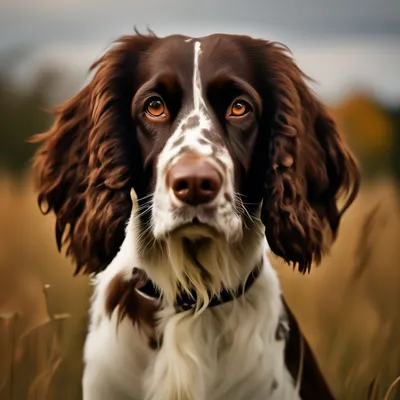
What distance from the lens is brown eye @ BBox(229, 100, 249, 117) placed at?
60.2 inches

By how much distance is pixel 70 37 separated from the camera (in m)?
1.79

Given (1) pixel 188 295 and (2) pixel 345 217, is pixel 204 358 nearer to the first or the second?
(1) pixel 188 295

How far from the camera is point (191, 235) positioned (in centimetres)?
149

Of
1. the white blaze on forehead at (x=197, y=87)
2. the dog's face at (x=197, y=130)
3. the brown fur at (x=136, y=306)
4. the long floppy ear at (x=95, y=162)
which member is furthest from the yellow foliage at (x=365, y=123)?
the brown fur at (x=136, y=306)

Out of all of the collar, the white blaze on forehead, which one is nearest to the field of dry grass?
the collar

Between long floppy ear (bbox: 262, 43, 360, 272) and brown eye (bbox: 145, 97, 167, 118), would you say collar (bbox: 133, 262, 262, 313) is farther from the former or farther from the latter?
brown eye (bbox: 145, 97, 167, 118)

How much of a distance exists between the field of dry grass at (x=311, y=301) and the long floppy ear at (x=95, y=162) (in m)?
0.11

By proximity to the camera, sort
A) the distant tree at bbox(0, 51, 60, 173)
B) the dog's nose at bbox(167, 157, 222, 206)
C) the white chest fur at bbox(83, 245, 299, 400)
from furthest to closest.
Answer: the distant tree at bbox(0, 51, 60, 173), the white chest fur at bbox(83, 245, 299, 400), the dog's nose at bbox(167, 157, 222, 206)

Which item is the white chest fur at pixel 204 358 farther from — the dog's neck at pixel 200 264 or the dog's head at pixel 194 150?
the dog's head at pixel 194 150

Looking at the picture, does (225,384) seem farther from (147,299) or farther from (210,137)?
(210,137)

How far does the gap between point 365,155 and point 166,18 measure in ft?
2.03

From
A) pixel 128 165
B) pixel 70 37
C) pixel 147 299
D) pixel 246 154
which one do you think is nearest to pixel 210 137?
pixel 246 154

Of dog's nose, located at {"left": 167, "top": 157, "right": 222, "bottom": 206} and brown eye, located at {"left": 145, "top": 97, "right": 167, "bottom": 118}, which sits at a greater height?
brown eye, located at {"left": 145, "top": 97, "right": 167, "bottom": 118}

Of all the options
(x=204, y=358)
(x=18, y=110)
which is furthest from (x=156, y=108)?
(x=204, y=358)
